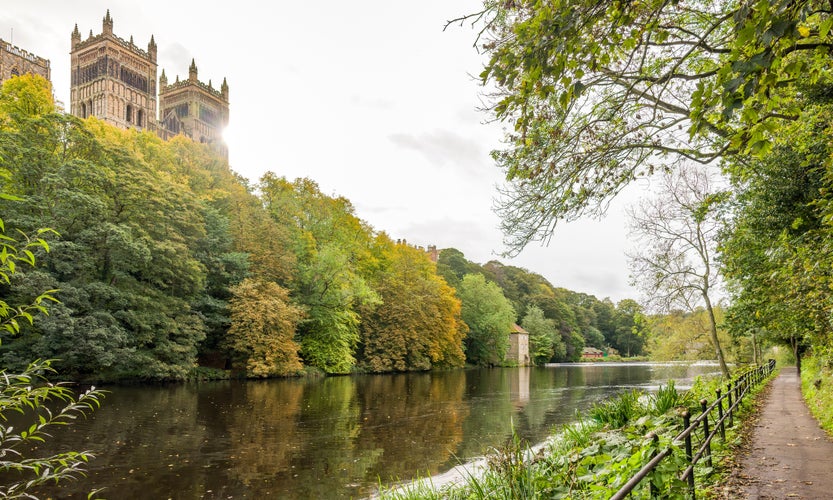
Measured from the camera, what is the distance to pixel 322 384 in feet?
97.3

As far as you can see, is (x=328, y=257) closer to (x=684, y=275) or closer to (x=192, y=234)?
(x=192, y=234)

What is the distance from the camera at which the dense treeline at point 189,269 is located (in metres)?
23.4

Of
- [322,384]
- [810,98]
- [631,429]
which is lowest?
[322,384]

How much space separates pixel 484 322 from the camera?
60562 mm

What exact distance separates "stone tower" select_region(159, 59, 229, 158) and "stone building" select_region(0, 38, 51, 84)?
1809 centimetres

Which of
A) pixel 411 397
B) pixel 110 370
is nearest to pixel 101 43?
pixel 110 370

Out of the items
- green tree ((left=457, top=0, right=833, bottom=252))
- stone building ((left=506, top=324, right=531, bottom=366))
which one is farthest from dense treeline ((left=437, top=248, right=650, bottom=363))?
green tree ((left=457, top=0, right=833, bottom=252))

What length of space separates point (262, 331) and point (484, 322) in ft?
111

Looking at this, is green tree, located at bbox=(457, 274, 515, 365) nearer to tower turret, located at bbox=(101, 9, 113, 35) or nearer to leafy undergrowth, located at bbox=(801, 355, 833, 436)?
leafy undergrowth, located at bbox=(801, 355, 833, 436)

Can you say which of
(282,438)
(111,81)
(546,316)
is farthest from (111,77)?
(282,438)

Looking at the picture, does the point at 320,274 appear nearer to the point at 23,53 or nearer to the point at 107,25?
the point at 107,25

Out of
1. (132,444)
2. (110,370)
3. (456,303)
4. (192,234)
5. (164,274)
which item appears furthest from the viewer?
(456,303)

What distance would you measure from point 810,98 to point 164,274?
28570 millimetres

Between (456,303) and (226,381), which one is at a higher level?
(456,303)
